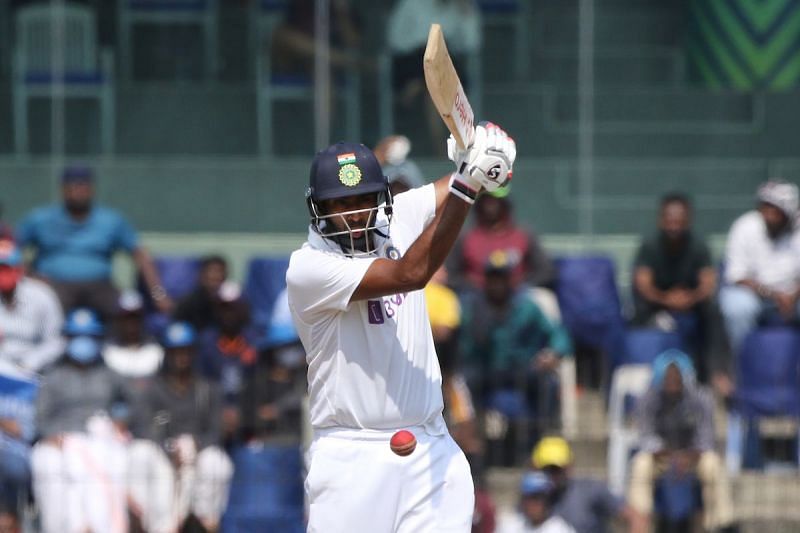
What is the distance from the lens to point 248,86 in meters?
12.0

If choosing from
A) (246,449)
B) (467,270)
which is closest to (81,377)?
(246,449)

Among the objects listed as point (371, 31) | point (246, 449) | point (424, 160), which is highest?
point (371, 31)

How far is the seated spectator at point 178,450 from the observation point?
890 cm

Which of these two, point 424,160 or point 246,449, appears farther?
point 424,160

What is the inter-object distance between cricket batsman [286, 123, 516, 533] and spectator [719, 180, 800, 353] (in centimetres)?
466

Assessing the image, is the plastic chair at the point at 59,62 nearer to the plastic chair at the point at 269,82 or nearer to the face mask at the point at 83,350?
the plastic chair at the point at 269,82

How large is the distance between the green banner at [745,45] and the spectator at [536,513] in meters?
3.85

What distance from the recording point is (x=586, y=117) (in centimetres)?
1185

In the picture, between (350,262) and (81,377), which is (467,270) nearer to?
(81,377)

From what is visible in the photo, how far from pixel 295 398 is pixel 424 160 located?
265cm

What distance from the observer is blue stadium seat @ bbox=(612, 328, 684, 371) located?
10.0 metres

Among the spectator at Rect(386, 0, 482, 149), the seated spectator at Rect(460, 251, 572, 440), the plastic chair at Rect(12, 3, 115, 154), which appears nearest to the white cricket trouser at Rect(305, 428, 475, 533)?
the seated spectator at Rect(460, 251, 572, 440)

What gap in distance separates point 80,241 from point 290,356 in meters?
1.91

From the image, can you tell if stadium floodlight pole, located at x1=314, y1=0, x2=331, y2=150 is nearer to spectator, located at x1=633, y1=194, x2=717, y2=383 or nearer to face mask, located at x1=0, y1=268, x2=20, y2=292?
spectator, located at x1=633, y1=194, x2=717, y2=383
